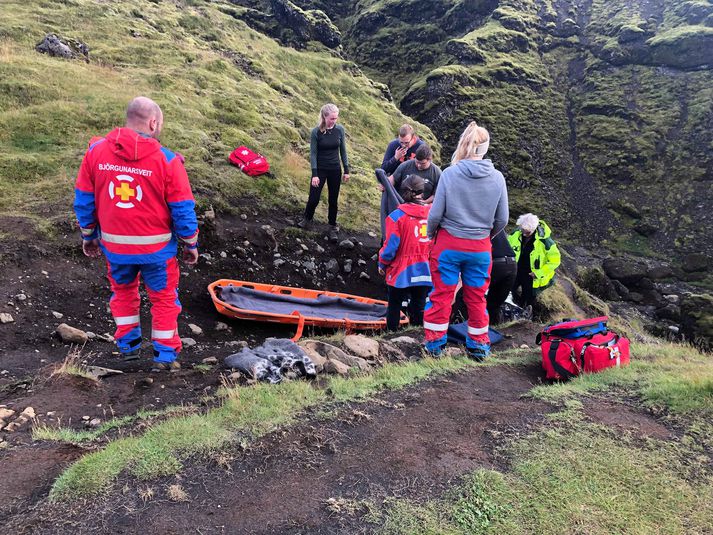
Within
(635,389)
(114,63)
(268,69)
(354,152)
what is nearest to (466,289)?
(635,389)

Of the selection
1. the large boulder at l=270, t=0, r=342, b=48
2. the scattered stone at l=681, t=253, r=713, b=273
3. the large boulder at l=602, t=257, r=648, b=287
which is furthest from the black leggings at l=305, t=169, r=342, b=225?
the scattered stone at l=681, t=253, r=713, b=273

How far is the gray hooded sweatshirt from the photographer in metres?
4.95

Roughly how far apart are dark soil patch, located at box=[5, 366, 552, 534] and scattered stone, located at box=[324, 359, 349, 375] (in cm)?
89

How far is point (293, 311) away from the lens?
775 cm

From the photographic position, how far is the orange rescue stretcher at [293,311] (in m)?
7.06

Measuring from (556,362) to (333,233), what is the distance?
6.24m

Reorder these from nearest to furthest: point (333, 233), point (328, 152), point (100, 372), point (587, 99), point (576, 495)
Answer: point (576, 495), point (100, 372), point (328, 152), point (333, 233), point (587, 99)

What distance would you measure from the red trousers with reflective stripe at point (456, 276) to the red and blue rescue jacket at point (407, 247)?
804 millimetres

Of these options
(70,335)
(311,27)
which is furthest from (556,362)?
(311,27)

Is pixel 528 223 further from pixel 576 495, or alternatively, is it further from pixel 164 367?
pixel 164 367

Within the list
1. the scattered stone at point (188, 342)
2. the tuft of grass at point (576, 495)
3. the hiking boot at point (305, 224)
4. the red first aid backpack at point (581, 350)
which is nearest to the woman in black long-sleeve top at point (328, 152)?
the hiking boot at point (305, 224)

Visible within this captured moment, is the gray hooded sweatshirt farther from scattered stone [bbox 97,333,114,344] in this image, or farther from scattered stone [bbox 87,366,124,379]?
scattered stone [bbox 97,333,114,344]

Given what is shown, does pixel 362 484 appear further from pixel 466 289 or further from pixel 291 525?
pixel 466 289

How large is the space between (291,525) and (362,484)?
524mm
